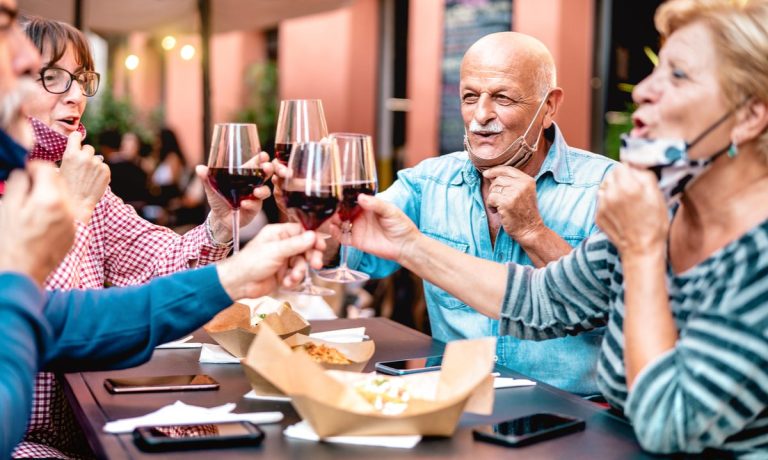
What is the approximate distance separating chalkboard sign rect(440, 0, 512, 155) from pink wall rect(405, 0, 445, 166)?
4.6 inches

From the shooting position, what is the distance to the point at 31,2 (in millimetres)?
4188

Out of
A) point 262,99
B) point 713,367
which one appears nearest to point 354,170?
point 713,367

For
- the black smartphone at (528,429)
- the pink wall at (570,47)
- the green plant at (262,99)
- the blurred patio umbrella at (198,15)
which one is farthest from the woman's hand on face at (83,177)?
the green plant at (262,99)

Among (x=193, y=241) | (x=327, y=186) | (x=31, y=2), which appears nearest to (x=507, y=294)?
(x=327, y=186)

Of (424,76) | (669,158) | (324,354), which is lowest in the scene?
(324,354)

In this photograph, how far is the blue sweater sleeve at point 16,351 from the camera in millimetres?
1354

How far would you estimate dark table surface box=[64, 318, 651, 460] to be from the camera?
1534 millimetres

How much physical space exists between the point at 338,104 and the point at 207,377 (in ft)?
28.1

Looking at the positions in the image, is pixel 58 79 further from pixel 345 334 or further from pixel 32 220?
pixel 32 220

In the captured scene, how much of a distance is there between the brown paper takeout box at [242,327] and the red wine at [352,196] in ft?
1.11

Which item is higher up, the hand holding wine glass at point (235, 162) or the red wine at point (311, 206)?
the hand holding wine glass at point (235, 162)

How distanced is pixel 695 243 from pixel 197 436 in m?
1.00

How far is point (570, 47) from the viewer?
710 cm

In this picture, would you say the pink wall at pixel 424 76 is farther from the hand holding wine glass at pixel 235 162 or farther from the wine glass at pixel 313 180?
the wine glass at pixel 313 180
